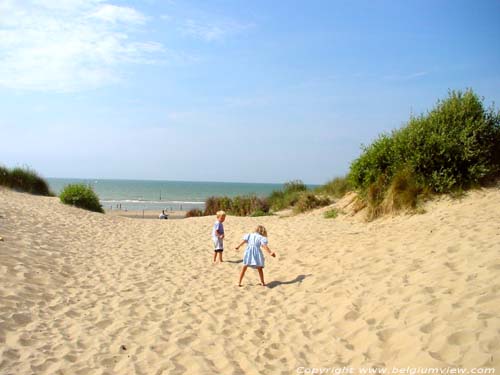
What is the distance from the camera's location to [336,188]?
64.3 ft

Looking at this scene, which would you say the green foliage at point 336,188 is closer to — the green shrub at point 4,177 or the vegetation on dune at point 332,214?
the vegetation on dune at point 332,214

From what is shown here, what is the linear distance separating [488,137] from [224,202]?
15.2 metres

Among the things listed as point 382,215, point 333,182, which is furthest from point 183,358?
point 333,182

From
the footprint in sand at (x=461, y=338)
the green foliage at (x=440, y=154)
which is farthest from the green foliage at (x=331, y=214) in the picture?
the footprint in sand at (x=461, y=338)

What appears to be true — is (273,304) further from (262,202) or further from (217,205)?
(217,205)

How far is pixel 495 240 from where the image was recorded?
6.39 meters

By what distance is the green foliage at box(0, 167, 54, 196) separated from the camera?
70.9 feet

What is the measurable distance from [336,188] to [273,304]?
1413 centimetres

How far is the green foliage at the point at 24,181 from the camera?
21.6 metres

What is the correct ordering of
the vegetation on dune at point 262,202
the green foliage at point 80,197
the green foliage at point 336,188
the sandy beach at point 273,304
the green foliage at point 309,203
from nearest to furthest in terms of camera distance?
1. the sandy beach at point 273,304
2. the green foliage at point 309,203
3. the green foliage at point 80,197
4. the green foliage at point 336,188
5. the vegetation on dune at point 262,202

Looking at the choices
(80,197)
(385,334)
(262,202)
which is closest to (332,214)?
(262,202)

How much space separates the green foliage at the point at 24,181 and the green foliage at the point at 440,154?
19.1 m

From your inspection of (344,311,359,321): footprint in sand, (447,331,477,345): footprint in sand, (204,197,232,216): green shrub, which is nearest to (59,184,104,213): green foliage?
(204,197,232,216): green shrub

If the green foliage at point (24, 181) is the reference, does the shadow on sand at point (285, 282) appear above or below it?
below
